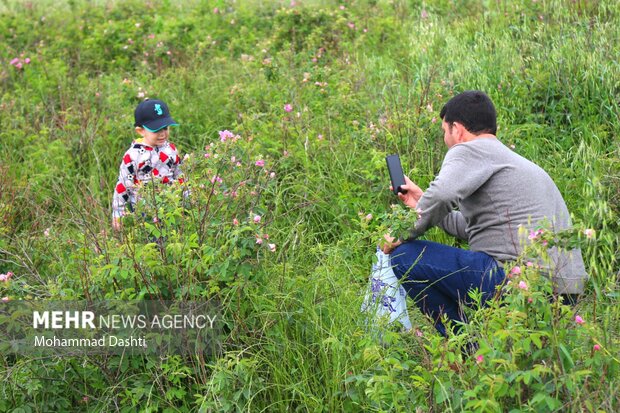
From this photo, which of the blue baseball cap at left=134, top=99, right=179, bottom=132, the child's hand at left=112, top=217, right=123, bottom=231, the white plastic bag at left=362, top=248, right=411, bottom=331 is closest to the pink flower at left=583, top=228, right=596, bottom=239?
the white plastic bag at left=362, top=248, right=411, bottom=331

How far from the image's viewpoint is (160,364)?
3434 mm

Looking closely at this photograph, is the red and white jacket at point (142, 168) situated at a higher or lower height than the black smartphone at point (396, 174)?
lower

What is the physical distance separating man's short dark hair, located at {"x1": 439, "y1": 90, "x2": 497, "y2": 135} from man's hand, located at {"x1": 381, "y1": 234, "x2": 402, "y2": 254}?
0.61 m

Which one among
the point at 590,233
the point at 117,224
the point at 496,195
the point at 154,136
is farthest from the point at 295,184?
the point at 590,233

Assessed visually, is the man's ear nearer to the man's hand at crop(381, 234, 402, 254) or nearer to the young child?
the man's hand at crop(381, 234, 402, 254)

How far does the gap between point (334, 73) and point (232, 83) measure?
2.98ft

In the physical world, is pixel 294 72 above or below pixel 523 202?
below

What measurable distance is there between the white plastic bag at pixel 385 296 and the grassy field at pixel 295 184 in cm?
10

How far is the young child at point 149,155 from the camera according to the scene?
4773 millimetres

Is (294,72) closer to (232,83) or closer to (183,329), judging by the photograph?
(232,83)

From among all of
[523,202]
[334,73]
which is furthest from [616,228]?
[334,73]

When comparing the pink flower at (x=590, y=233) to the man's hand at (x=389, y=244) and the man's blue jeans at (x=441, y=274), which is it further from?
the man's hand at (x=389, y=244)

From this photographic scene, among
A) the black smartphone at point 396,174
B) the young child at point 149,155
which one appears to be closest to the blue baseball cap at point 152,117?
the young child at point 149,155

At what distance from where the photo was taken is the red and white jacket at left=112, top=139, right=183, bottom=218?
187 inches
